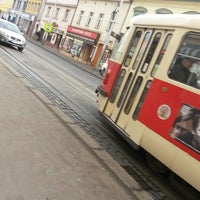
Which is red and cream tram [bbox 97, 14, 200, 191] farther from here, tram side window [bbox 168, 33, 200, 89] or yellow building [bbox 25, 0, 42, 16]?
yellow building [bbox 25, 0, 42, 16]

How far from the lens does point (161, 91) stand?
7.11 meters

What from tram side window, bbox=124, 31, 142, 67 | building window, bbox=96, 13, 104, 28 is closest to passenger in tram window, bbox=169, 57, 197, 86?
tram side window, bbox=124, 31, 142, 67

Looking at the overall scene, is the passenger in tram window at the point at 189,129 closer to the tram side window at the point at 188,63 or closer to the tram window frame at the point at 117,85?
the tram side window at the point at 188,63

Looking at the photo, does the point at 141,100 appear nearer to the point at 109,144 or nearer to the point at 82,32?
the point at 109,144

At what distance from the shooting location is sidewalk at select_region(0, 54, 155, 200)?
5.23 meters

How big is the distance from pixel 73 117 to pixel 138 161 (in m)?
2.61

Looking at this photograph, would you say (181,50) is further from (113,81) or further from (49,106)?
(49,106)

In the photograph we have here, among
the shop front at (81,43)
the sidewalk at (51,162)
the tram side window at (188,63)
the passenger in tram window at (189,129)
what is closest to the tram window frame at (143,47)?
the tram side window at (188,63)

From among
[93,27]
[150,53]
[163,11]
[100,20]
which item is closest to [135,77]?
[150,53]

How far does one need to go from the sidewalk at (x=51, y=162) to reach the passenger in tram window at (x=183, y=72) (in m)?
1.89

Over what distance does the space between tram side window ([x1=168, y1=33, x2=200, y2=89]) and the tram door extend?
0.65m

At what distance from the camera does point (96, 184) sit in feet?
19.5

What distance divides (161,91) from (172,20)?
1489mm

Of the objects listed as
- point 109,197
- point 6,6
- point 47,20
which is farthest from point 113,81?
point 6,6
